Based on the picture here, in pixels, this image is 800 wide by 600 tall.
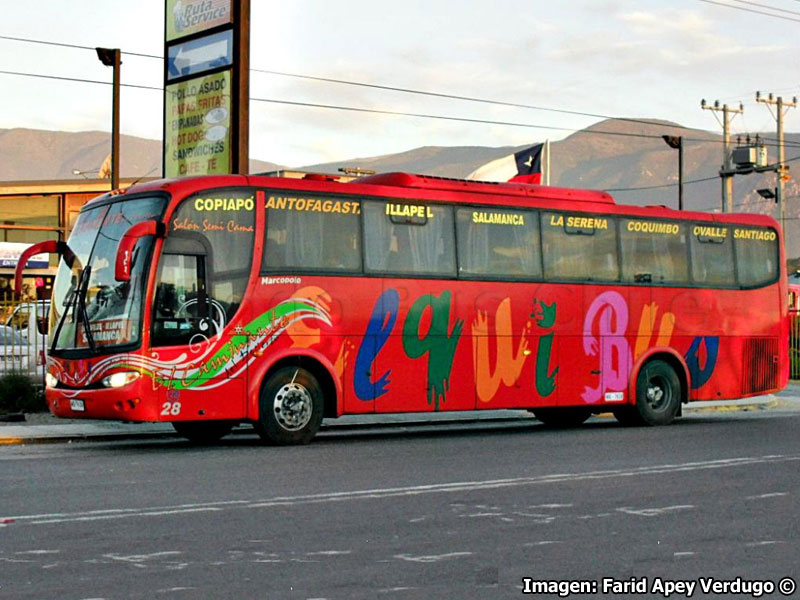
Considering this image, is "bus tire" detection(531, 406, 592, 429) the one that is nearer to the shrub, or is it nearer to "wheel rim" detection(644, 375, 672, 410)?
"wheel rim" detection(644, 375, 672, 410)

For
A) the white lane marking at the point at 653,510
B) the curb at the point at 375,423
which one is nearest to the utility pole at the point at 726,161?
the curb at the point at 375,423

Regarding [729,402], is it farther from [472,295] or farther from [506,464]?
[506,464]

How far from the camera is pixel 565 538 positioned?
8812 mm

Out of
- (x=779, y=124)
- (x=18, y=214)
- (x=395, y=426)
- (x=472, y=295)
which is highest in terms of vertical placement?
(x=779, y=124)

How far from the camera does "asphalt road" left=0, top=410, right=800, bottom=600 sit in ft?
24.3

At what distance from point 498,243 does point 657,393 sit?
12.6 ft

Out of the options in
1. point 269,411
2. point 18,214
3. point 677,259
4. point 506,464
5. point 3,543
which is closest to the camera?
point 3,543

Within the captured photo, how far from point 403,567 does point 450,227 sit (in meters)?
11.0

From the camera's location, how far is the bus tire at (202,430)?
704 inches

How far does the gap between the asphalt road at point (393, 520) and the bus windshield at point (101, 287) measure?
1.41 m

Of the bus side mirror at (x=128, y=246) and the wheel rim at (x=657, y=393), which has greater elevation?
the bus side mirror at (x=128, y=246)

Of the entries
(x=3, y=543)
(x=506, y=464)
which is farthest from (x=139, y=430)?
(x=3, y=543)

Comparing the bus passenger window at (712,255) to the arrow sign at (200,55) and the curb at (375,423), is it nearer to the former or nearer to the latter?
the curb at (375,423)

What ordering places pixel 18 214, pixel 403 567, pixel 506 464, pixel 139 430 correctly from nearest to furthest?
pixel 403 567 < pixel 506 464 < pixel 139 430 < pixel 18 214
